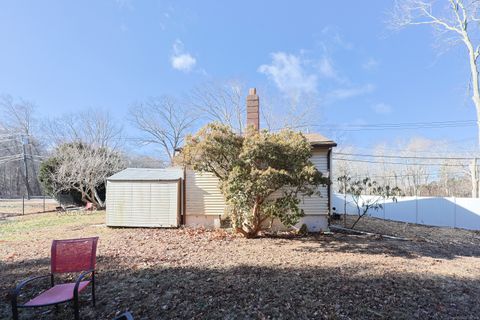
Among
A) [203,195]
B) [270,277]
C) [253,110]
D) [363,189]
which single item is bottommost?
[270,277]

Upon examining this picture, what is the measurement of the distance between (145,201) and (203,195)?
234 centimetres

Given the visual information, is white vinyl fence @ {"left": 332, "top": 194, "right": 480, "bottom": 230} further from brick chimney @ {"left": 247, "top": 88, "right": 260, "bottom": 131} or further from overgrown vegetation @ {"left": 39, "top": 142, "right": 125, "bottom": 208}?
overgrown vegetation @ {"left": 39, "top": 142, "right": 125, "bottom": 208}

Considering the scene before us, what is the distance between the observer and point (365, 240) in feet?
27.2

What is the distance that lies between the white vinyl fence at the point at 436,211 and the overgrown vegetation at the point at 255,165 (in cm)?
966

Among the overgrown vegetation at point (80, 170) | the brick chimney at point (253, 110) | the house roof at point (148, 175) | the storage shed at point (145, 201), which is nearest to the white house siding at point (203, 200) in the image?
the storage shed at point (145, 201)

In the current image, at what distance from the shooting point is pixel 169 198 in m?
10.3

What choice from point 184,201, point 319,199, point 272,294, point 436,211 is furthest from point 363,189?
point 272,294

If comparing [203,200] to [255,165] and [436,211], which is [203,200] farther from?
[436,211]

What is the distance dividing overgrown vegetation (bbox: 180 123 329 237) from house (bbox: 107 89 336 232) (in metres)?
2.10

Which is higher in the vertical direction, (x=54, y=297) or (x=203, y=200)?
(x=203, y=200)

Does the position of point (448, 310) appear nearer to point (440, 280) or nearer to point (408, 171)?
point (440, 280)

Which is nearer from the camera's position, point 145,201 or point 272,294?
point 272,294

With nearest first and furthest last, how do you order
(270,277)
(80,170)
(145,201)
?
1. (270,277)
2. (145,201)
3. (80,170)

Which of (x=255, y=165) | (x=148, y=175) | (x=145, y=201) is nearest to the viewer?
(x=255, y=165)
